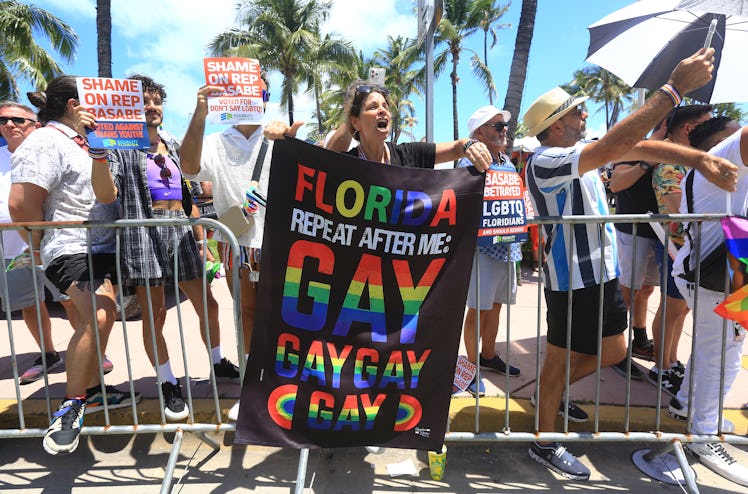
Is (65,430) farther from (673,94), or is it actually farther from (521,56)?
(521,56)

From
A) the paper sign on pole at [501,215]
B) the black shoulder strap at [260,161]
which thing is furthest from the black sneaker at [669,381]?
the black shoulder strap at [260,161]

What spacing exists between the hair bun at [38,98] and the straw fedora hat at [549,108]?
9.72 feet

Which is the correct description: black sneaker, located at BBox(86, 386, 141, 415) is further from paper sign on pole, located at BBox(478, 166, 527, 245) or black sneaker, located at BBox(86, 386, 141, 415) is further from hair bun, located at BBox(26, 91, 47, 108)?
paper sign on pole, located at BBox(478, 166, 527, 245)

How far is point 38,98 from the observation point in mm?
2916

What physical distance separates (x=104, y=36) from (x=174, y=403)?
11472 mm

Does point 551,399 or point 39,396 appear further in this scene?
point 39,396

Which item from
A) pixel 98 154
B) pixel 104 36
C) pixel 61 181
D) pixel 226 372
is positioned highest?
pixel 104 36

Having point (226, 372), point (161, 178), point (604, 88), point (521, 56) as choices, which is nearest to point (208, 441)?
point (226, 372)

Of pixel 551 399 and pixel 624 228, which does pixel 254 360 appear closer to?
pixel 551 399

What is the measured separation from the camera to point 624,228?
405 centimetres

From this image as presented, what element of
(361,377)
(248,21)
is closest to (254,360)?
(361,377)

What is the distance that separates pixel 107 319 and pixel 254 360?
1189 millimetres

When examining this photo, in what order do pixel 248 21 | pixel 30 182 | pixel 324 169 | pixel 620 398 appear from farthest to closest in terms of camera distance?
A: 1. pixel 248 21
2. pixel 620 398
3. pixel 30 182
4. pixel 324 169

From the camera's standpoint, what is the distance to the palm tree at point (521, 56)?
9.55 metres
